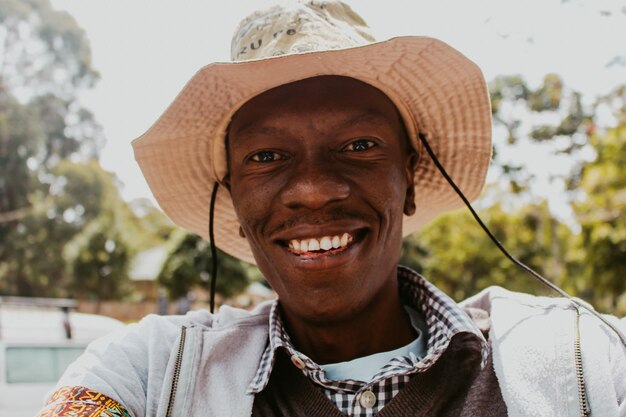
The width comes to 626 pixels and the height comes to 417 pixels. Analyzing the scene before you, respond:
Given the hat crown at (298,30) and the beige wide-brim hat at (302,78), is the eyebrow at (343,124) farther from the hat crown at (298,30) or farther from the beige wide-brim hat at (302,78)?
the hat crown at (298,30)

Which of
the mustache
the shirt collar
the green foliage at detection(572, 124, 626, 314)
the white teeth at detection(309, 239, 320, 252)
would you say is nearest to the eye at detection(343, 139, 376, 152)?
the mustache

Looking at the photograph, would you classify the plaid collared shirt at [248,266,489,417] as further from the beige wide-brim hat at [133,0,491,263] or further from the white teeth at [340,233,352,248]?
the beige wide-brim hat at [133,0,491,263]

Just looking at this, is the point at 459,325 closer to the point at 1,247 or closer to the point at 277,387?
the point at 277,387

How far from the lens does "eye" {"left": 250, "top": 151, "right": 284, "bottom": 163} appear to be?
2.10 metres

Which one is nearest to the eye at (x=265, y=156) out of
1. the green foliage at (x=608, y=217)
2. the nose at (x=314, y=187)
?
the nose at (x=314, y=187)

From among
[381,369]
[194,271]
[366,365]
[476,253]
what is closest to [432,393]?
[381,369]

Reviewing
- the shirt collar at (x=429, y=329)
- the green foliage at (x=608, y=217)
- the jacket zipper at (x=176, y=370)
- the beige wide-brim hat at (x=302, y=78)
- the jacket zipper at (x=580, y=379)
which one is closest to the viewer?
the jacket zipper at (x=580, y=379)

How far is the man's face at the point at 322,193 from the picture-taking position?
1.97 m

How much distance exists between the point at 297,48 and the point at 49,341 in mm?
6748

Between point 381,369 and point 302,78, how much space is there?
964 millimetres

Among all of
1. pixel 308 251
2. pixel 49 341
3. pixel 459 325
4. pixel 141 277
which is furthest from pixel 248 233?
pixel 141 277

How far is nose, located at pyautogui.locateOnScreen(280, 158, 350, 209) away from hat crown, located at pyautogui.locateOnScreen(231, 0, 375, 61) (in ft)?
1.20

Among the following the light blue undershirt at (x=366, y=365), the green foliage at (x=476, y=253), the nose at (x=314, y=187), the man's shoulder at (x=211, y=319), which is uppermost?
the nose at (x=314, y=187)

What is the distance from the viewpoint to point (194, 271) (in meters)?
28.6
